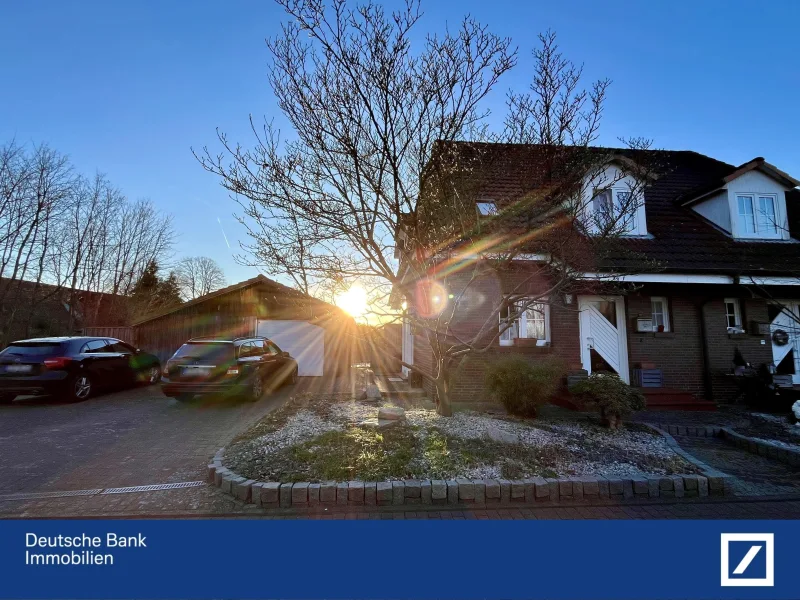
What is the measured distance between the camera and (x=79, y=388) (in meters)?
9.66

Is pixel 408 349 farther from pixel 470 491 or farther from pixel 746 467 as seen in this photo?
pixel 470 491

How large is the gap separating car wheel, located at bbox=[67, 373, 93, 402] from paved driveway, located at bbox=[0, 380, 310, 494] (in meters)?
0.24

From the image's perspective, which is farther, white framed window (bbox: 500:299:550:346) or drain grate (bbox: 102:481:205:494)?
white framed window (bbox: 500:299:550:346)

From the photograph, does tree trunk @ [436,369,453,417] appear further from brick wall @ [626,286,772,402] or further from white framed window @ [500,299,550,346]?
brick wall @ [626,286,772,402]

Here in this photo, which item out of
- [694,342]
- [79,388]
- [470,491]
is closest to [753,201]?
[694,342]

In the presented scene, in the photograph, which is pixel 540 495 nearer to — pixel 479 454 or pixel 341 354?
pixel 479 454

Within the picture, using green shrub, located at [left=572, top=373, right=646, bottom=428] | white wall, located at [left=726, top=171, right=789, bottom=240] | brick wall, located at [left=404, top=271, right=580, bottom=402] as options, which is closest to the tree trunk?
brick wall, located at [left=404, top=271, right=580, bottom=402]

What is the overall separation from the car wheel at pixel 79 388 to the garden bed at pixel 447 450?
20.3 feet

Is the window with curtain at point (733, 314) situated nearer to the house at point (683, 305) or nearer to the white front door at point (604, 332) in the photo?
the house at point (683, 305)

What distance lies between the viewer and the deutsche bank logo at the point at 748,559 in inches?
112

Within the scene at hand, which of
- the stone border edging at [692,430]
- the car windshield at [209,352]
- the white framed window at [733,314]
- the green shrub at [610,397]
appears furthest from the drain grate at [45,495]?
the white framed window at [733,314]

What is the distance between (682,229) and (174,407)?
13268mm

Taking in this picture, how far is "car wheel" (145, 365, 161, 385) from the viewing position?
12.5 meters

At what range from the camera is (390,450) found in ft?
16.1
